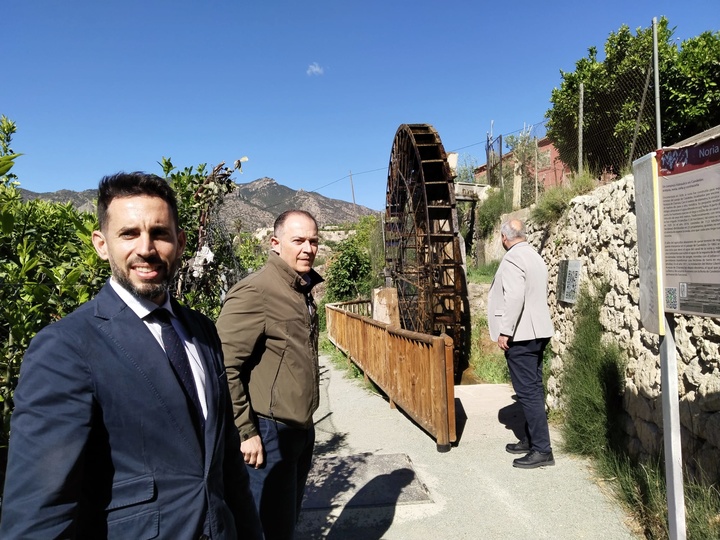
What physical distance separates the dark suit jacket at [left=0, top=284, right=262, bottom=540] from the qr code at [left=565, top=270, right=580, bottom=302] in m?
4.76

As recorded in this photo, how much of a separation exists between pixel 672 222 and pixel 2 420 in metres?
2.88

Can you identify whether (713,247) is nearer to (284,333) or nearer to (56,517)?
(284,333)

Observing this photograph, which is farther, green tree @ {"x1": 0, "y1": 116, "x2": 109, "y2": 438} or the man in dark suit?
green tree @ {"x1": 0, "y1": 116, "x2": 109, "y2": 438}

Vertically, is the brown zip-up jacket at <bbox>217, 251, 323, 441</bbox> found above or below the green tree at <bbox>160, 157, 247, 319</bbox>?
below

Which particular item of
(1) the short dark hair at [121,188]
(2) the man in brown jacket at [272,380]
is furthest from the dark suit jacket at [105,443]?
(2) the man in brown jacket at [272,380]

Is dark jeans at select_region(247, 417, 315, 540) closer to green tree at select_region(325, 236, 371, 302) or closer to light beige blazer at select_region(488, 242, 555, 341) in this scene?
light beige blazer at select_region(488, 242, 555, 341)

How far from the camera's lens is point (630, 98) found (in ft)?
25.0

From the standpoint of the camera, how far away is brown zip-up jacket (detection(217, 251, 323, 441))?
235cm

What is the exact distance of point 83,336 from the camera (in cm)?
117

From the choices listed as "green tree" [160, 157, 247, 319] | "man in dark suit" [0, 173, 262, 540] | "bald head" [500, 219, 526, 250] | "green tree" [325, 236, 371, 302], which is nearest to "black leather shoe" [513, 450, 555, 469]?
"bald head" [500, 219, 526, 250]

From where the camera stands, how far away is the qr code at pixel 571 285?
5328 millimetres

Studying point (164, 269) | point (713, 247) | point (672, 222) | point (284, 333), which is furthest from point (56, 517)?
point (672, 222)

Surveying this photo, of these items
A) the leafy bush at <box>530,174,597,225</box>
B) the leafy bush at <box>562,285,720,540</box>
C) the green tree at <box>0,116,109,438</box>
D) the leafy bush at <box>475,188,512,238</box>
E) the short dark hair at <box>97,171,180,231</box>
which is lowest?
the leafy bush at <box>562,285,720,540</box>

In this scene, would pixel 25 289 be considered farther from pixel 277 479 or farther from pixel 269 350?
pixel 277 479
